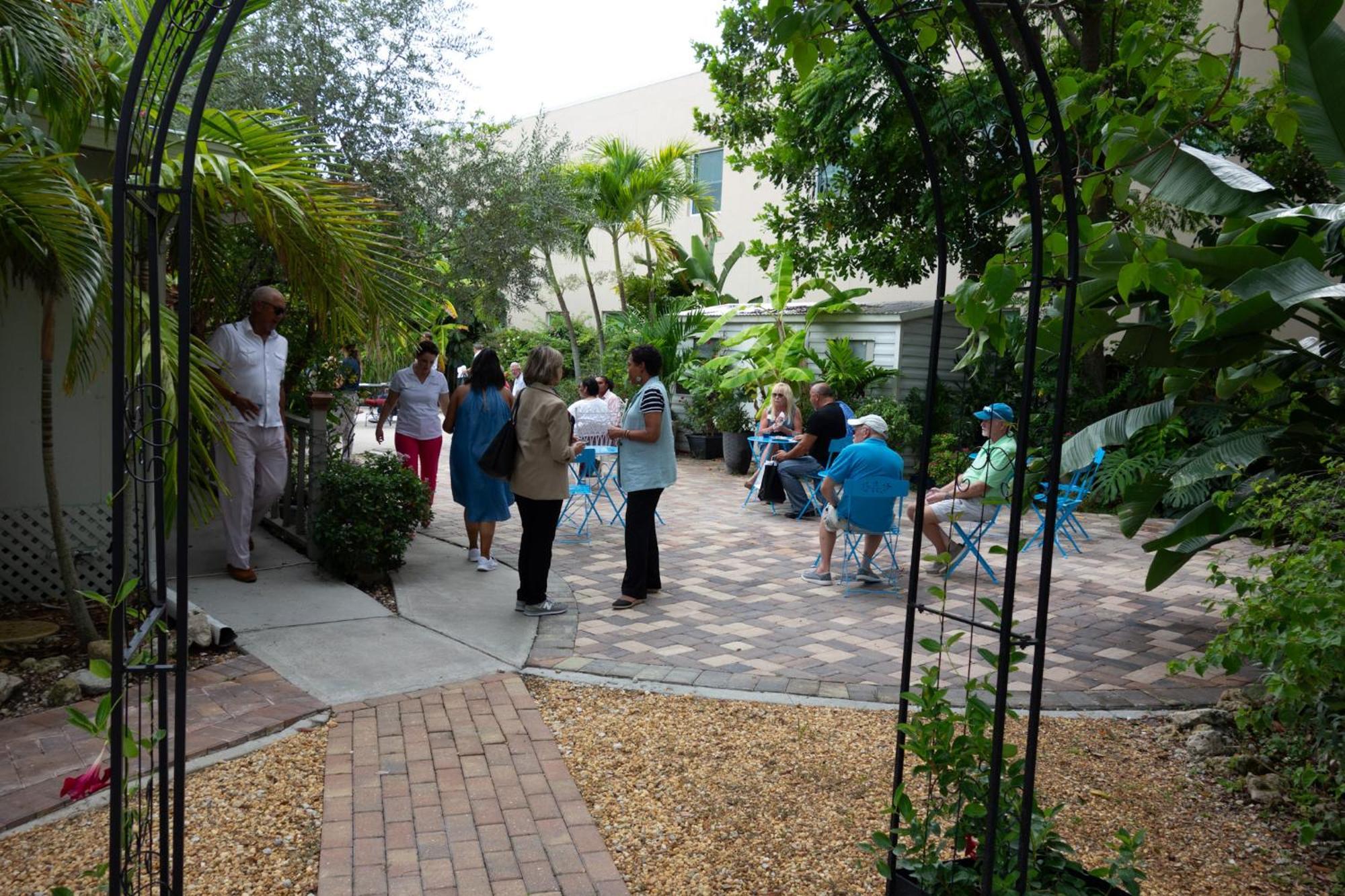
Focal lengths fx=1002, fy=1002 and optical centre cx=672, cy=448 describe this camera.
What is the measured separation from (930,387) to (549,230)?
13.6 metres

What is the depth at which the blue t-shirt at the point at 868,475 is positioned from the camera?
7762 millimetres

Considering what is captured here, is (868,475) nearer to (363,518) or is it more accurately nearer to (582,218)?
(363,518)

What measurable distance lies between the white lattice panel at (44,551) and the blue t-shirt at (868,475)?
16.8ft

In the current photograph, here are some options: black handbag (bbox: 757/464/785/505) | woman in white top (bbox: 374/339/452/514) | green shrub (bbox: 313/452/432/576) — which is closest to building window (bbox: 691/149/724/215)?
black handbag (bbox: 757/464/785/505)

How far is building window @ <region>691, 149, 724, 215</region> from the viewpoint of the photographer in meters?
26.4

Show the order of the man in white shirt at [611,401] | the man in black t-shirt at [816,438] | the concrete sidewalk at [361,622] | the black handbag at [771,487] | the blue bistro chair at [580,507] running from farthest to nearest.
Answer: the man in white shirt at [611,401], the black handbag at [771,487], the man in black t-shirt at [816,438], the blue bistro chair at [580,507], the concrete sidewalk at [361,622]

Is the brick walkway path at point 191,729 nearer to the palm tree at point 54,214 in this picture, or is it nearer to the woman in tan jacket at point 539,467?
the palm tree at point 54,214

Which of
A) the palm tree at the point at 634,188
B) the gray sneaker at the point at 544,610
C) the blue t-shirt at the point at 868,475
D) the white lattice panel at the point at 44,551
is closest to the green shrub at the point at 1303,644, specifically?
the blue t-shirt at the point at 868,475

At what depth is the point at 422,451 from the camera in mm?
9727

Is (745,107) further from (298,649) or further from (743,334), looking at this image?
(298,649)

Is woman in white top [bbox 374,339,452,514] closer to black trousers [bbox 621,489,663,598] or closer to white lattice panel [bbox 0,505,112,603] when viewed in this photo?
black trousers [bbox 621,489,663,598]

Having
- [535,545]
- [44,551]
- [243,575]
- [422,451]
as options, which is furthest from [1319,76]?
[44,551]

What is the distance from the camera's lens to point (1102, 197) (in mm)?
12789

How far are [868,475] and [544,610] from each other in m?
2.68
